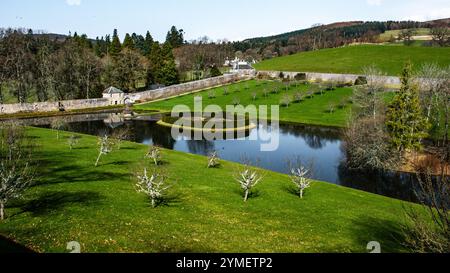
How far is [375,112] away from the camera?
63094 millimetres

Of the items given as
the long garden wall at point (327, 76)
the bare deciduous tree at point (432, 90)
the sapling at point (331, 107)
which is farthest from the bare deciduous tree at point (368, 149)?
the long garden wall at point (327, 76)

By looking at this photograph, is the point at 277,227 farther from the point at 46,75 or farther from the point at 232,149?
the point at 46,75

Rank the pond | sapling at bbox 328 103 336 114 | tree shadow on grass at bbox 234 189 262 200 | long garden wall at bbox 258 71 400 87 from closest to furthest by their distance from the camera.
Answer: tree shadow on grass at bbox 234 189 262 200 < the pond < sapling at bbox 328 103 336 114 < long garden wall at bbox 258 71 400 87

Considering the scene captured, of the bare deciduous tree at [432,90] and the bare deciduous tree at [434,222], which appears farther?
the bare deciduous tree at [432,90]

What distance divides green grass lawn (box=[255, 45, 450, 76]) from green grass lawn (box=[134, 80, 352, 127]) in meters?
20.1

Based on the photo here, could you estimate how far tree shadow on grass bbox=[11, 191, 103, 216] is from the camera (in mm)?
23812

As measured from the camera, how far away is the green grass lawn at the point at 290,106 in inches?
3260

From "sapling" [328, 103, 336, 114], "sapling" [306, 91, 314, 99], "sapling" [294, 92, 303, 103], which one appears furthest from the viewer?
"sapling" [306, 91, 314, 99]

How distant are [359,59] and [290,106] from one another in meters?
51.7

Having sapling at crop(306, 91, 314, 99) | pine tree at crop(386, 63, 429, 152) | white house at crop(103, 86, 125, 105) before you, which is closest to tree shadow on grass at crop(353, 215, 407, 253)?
pine tree at crop(386, 63, 429, 152)

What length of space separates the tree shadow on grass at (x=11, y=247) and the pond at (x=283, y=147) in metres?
30.1

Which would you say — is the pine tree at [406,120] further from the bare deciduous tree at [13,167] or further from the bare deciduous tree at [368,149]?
the bare deciduous tree at [13,167]

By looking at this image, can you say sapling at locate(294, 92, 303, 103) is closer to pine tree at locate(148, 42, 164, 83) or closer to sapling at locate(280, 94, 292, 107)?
sapling at locate(280, 94, 292, 107)

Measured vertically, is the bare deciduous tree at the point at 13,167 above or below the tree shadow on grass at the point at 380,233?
above
